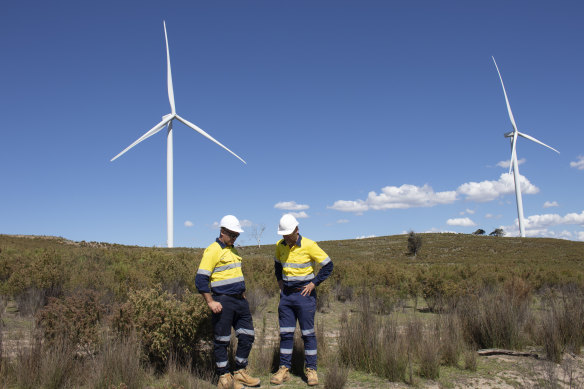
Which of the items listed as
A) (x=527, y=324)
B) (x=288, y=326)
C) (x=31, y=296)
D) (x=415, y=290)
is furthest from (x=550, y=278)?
(x=31, y=296)

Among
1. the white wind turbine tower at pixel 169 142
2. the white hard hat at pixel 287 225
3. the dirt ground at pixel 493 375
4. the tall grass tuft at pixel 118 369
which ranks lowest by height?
the dirt ground at pixel 493 375

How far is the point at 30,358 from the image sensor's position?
4.98 meters

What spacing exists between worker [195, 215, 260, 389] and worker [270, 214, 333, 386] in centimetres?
54

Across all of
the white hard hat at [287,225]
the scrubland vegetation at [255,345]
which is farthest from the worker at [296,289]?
the scrubland vegetation at [255,345]

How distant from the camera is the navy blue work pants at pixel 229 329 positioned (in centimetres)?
531

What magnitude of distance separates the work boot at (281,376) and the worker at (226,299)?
0.26m

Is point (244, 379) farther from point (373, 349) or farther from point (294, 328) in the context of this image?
point (373, 349)

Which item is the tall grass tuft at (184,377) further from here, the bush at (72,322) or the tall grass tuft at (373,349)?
the tall grass tuft at (373,349)

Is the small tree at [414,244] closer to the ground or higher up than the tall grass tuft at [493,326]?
higher up

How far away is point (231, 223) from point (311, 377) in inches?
89.4

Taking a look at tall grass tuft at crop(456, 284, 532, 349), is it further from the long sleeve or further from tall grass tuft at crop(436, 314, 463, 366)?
the long sleeve

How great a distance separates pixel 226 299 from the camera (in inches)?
211

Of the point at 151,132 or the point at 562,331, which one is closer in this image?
the point at 562,331

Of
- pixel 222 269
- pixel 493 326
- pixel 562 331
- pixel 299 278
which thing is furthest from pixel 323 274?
pixel 562 331
